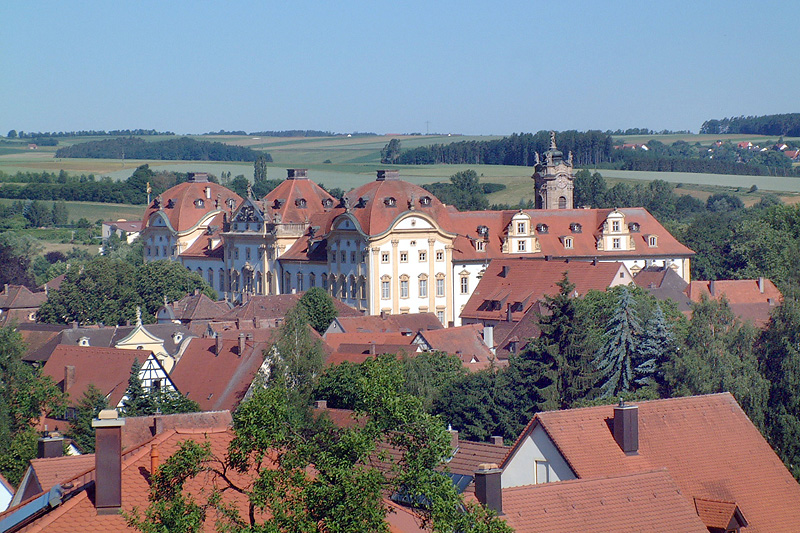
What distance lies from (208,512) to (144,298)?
7967 centimetres

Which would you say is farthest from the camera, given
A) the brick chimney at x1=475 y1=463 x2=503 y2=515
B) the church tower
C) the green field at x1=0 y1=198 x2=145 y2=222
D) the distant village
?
the green field at x1=0 y1=198 x2=145 y2=222

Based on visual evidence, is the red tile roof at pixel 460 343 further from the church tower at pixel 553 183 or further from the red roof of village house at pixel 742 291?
the church tower at pixel 553 183

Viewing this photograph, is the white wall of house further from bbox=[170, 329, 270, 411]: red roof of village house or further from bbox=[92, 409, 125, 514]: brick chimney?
bbox=[170, 329, 270, 411]: red roof of village house

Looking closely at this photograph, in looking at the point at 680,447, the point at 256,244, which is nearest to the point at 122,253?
the point at 256,244

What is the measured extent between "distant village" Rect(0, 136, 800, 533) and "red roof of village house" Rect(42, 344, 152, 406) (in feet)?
0.44

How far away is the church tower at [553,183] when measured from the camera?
378ft

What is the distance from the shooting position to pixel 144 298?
9888 cm

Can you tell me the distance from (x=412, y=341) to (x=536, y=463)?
3634cm

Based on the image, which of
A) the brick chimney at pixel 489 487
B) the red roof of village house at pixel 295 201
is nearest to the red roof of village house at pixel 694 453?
the brick chimney at pixel 489 487

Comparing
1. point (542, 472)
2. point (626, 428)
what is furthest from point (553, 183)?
point (542, 472)

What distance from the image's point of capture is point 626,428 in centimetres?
2980

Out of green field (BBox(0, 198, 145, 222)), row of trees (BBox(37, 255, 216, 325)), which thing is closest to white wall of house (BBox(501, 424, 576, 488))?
row of trees (BBox(37, 255, 216, 325))

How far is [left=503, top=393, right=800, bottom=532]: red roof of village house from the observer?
2930 centimetres

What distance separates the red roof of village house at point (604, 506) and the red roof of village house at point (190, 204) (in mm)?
95799
